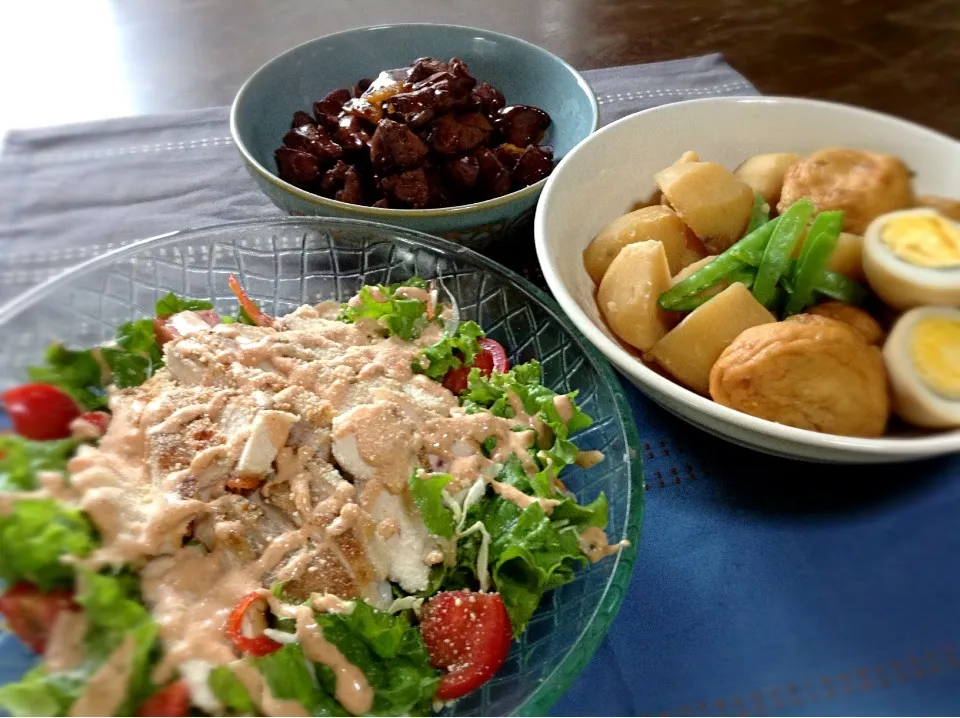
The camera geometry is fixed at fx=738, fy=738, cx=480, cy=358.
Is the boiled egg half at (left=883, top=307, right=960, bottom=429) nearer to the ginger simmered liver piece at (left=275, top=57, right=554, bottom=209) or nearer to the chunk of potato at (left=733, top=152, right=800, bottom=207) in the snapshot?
the chunk of potato at (left=733, top=152, right=800, bottom=207)

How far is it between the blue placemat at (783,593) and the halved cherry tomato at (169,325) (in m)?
0.72

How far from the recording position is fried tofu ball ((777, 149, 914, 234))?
1.16 meters

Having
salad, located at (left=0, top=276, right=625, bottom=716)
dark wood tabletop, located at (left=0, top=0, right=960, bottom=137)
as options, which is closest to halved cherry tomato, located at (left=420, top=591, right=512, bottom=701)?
salad, located at (left=0, top=276, right=625, bottom=716)

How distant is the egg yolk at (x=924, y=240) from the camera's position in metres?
1.02

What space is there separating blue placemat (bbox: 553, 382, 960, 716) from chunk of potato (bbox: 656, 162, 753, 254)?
36cm

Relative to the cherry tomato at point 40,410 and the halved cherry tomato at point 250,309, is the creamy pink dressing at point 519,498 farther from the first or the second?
the cherry tomato at point 40,410

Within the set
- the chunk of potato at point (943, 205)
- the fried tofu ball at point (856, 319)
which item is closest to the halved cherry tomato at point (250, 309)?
the fried tofu ball at point (856, 319)

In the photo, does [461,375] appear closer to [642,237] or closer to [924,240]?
[642,237]

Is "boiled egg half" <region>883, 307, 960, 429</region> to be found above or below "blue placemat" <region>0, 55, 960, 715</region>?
above

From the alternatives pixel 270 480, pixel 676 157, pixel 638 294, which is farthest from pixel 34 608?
pixel 676 157

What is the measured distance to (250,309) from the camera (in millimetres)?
1186

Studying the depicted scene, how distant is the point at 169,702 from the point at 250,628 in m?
0.11

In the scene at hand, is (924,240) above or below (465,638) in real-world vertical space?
above

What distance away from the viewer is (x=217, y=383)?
1.01 meters
